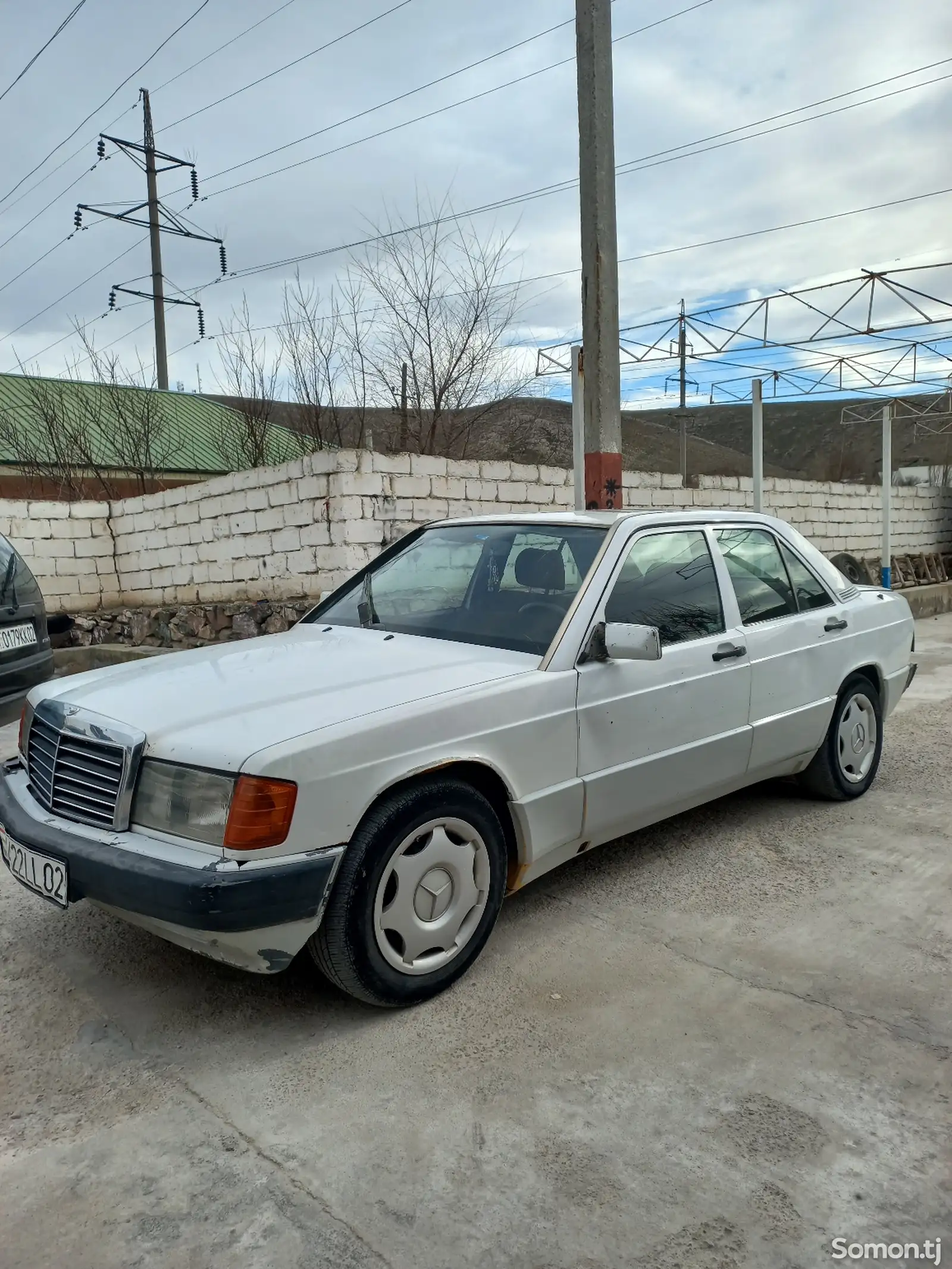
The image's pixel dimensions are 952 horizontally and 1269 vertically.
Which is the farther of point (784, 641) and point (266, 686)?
point (784, 641)

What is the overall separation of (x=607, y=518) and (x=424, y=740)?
1.54 metres

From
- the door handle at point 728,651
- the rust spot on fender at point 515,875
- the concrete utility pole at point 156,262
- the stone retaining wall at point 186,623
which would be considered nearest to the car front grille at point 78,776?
the rust spot on fender at point 515,875

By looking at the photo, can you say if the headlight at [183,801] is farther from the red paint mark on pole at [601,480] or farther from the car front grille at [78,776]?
the red paint mark on pole at [601,480]

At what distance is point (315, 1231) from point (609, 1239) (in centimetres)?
61

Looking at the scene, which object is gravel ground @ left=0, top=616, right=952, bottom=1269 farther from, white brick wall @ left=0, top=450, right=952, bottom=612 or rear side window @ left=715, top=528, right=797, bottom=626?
white brick wall @ left=0, top=450, right=952, bottom=612

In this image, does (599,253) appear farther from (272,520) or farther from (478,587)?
(478,587)

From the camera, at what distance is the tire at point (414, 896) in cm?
260

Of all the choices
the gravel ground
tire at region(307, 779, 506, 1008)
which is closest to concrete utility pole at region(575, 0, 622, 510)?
the gravel ground

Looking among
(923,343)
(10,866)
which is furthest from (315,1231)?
(923,343)

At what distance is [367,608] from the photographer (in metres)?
3.95

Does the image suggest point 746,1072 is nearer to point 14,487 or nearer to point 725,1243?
point 725,1243

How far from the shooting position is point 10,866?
2.97 metres

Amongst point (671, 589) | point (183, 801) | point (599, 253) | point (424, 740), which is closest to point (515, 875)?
point (424, 740)

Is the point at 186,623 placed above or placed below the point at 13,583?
below
